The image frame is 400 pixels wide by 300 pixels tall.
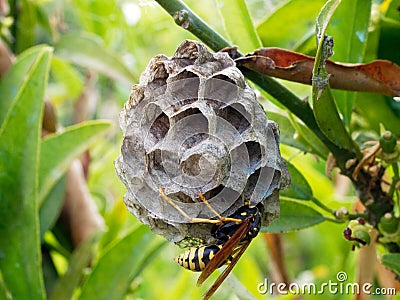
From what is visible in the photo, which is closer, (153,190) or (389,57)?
(153,190)

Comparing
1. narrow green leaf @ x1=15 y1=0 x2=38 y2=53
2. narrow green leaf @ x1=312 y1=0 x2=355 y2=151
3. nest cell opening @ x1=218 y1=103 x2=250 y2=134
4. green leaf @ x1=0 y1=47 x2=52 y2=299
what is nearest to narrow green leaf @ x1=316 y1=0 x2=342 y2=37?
narrow green leaf @ x1=312 y1=0 x2=355 y2=151

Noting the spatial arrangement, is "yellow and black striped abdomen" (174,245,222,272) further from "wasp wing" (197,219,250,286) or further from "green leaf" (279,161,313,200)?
"green leaf" (279,161,313,200)

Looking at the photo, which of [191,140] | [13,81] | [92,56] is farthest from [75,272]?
[191,140]

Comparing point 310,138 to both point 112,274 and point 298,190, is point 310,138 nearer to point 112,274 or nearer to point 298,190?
point 298,190

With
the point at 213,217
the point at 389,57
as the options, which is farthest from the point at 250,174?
the point at 389,57

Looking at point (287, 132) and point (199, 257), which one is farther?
point (287, 132)

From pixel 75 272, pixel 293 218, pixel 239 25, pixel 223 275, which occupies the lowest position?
pixel 75 272

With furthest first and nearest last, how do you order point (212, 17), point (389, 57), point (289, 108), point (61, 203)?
point (212, 17), point (61, 203), point (389, 57), point (289, 108)

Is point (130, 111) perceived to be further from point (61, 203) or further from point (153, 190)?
point (61, 203)
